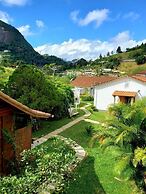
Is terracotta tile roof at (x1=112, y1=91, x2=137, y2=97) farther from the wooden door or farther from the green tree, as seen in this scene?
the wooden door

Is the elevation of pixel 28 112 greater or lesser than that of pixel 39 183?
greater

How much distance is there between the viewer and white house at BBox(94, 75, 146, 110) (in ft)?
118

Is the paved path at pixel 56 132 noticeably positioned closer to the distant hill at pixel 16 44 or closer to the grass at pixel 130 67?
the grass at pixel 130 67

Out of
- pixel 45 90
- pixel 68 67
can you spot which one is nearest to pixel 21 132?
pixel 45 90

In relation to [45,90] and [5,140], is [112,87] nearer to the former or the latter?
[45,90]

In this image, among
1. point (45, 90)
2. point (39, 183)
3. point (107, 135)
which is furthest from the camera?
point (45, 90)

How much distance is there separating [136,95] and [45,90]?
1429cm

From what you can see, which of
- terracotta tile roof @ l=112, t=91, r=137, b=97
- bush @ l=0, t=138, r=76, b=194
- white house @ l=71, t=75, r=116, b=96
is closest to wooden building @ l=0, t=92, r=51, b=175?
bush @ l=0, t=138, r=76, b=194

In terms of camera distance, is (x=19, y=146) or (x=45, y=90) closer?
(x=19, y=146)

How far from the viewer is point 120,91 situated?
36719mm

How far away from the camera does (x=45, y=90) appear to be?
24922 millimetres

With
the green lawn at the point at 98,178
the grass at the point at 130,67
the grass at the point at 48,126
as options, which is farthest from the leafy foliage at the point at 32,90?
the grass at the point at 130,67

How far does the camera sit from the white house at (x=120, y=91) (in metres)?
35.9

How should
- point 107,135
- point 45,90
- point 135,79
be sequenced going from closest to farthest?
1. point 107,135
2. point 45,90
3. point 135,79
